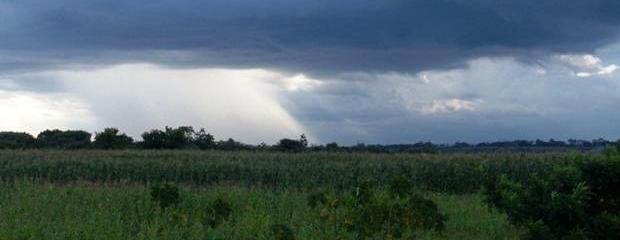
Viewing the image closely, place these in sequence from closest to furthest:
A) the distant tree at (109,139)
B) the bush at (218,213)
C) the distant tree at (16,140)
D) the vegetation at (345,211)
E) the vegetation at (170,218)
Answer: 1. the vegetation at (345,211)
2. the vegetation at (170,218)
3. the bush at (218,213)
4. the distant tree at (109,139)
5. the distant tree at (16,140)

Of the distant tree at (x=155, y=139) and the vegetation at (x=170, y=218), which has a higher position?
the distant tree at (x=155, y=139)

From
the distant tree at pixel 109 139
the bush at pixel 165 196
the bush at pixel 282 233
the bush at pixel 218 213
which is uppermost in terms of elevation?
→ the distant tree at pixel 109 139

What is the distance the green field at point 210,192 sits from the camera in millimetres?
Answer: 13234

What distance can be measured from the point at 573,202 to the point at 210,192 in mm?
8989

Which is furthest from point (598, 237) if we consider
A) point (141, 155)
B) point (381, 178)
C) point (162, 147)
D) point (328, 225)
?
point (162, 147)

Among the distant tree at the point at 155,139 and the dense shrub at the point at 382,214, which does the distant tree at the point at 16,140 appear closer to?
the distant tree at the point at 155,139

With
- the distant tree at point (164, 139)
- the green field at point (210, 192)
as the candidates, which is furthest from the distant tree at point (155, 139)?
the green field at point (210, 192)

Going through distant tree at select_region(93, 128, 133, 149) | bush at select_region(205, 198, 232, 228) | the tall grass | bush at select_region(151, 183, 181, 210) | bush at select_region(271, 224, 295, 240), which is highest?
distant tree at select_region(93, 128, 133, 149)

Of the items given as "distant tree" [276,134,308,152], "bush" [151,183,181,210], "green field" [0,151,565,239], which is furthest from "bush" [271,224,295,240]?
"distant tree" [276,134,308,152]

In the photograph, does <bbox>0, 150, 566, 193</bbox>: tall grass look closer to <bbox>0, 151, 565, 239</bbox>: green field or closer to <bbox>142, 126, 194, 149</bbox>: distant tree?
<bbox>0, 151, 565, 239</bbox>: green field

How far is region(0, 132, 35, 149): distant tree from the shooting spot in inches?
2189

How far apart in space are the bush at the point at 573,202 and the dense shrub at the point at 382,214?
1598mm

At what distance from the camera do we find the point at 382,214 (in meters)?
14.0

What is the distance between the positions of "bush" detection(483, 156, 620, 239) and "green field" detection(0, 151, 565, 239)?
1.66 metres
